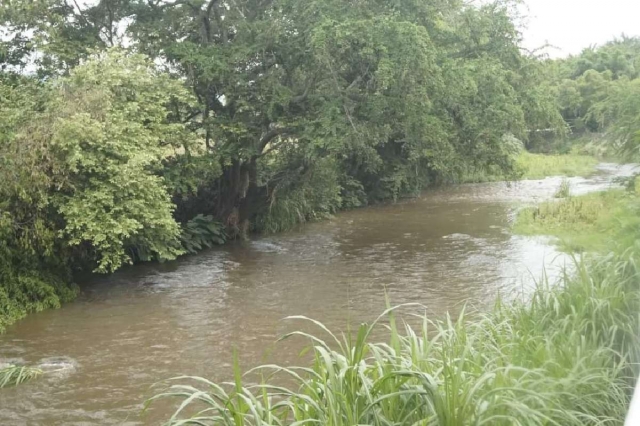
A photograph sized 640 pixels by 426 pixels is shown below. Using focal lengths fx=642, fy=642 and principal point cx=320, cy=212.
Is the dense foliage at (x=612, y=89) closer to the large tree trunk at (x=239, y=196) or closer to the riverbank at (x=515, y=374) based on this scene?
the riverbank at (x=515, y=374)

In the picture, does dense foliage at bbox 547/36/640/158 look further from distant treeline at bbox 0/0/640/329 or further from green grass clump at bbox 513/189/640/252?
distant treeline at bbox 0/0/640/329

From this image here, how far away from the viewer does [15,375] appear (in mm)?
7066

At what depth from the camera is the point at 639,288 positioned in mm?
2084

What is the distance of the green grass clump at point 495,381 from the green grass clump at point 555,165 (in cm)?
137

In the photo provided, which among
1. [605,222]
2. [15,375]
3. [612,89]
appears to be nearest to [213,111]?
[15,375]

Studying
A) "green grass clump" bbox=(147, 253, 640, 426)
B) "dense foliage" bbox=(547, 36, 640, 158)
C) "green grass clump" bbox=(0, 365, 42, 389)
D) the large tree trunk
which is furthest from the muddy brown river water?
"green grass clump" bbox=(147, 253, 640, 426)

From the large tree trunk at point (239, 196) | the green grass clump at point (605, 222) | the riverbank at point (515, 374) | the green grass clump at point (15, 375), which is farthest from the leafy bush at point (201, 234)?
the riverbank at point (515, 374)

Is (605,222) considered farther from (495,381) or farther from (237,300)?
(237,300)

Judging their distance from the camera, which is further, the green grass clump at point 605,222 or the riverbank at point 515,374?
the green grass clump at point 605,222

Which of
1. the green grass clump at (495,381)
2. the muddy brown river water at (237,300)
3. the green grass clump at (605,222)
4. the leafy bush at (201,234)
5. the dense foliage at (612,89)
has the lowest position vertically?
the muddy brown river water at (237,300)

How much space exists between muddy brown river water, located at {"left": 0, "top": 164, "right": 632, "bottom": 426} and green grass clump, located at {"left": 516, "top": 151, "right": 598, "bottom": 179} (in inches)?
7.7

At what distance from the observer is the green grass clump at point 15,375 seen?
694 cm

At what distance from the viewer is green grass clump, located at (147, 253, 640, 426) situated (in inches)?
106

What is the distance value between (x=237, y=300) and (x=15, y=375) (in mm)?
4052
